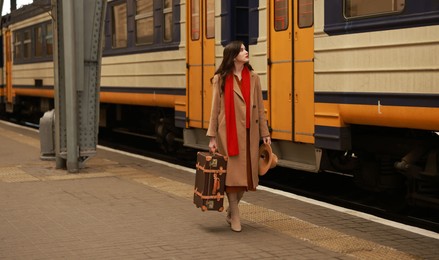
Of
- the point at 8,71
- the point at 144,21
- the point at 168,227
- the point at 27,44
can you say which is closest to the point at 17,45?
the point at 27,44

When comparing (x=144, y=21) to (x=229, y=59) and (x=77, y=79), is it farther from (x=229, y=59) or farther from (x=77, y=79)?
(x=229, y=59)

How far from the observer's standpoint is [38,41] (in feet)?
75.2

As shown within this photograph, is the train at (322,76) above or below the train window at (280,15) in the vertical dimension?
below

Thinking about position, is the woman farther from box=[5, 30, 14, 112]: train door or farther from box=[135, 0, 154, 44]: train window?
box=[5, 30, 14, 112]: train door

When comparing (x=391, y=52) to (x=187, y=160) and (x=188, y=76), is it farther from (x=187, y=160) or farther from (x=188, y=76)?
(x=187, y=160)

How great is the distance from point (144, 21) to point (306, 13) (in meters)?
5.73

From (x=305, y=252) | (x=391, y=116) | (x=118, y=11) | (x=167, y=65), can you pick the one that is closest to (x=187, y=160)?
(x=167, y=65)

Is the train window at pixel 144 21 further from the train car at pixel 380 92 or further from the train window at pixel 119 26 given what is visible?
the train car at pixel 380 92

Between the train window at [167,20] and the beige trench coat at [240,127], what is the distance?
6.38 metres

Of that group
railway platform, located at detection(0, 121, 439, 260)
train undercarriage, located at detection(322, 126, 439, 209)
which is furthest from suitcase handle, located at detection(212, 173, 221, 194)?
train undercarriage, located at detection(322, 126, 439, 209)

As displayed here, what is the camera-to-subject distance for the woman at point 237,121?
298 inches

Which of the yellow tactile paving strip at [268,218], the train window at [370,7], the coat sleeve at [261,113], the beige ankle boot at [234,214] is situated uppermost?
the train window at [370,7]

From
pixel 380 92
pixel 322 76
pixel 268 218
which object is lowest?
pixel 268 218

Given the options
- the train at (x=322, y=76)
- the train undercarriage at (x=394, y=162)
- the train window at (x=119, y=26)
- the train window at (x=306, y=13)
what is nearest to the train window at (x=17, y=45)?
the train window at (x=119, y=26)
